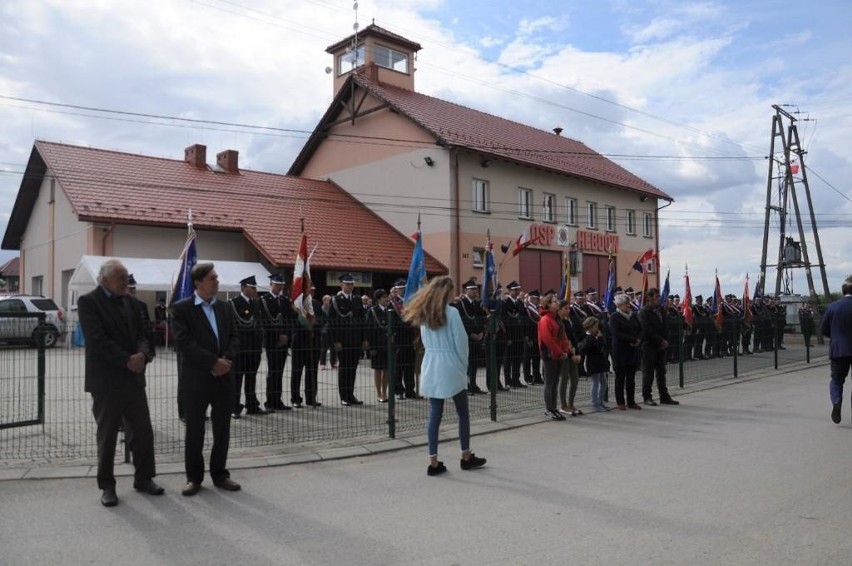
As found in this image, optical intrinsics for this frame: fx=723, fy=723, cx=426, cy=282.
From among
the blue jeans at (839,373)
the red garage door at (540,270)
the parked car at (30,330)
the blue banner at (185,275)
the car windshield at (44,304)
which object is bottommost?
the blue jeans at (839,373)

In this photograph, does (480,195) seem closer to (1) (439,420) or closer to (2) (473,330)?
(2) (473,330)

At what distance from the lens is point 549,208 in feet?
108

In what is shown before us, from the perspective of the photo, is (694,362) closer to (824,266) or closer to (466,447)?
(466,447)

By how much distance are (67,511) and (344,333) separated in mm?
4063

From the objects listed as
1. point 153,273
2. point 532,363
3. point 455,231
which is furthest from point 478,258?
point 532,363

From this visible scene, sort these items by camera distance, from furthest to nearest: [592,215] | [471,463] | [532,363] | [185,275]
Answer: [592,215] → [532,363] → [185,275] → [471,463]

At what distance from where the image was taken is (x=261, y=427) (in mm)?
9078

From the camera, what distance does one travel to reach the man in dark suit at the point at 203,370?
6.18m

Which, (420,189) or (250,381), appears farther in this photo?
(420,189)

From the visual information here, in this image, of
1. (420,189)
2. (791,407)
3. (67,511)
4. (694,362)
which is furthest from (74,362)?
(420,189)

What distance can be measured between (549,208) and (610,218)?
5.47 m

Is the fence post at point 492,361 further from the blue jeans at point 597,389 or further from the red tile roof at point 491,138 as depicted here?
the red tile roof at point 491,138

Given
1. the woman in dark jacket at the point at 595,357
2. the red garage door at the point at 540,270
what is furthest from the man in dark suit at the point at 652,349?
the red garage door at the point at 540,270

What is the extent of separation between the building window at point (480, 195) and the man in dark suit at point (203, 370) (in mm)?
23134
